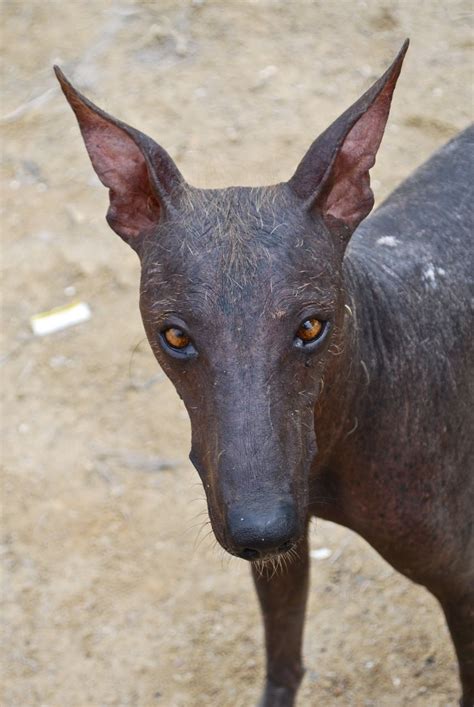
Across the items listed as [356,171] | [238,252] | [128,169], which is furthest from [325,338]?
[128,169]

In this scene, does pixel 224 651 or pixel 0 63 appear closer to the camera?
pixel 224 651

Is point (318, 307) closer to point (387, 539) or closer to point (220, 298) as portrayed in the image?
point (220, 298)

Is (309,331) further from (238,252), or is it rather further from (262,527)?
(262,527)

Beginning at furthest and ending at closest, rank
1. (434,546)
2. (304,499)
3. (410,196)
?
(410,196) → (434,546) → (304,499)

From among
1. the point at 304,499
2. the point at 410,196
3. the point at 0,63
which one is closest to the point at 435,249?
the point at 410,196

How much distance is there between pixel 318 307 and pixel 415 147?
4.16 metres

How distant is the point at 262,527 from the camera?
7.75 feet

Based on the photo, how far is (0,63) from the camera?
305 inches

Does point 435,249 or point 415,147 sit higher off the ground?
point 435,249

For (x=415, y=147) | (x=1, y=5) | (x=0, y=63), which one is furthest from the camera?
(x=1, y=5)

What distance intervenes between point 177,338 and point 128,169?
0.59 meters

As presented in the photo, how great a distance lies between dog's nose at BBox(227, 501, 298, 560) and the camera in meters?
2.37

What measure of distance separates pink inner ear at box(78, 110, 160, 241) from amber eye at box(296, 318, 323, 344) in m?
0.57

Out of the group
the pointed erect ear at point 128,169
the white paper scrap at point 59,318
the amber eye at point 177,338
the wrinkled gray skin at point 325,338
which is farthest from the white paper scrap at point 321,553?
the amber eye at point 177,338
